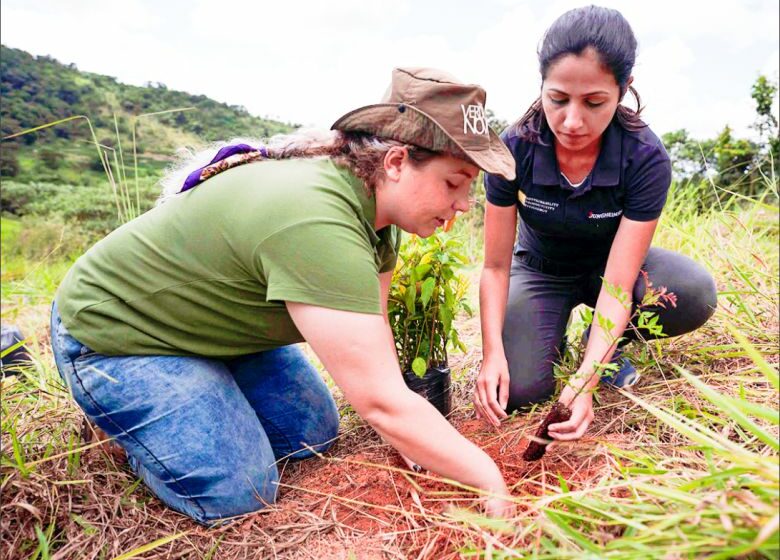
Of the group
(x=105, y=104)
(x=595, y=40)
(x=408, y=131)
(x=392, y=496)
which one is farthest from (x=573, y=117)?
(x=105, y=104)

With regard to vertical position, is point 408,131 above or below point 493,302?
above

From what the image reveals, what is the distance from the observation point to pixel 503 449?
1.96 m

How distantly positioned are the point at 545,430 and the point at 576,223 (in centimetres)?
82

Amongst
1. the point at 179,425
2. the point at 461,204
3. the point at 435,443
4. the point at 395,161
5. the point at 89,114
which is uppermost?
the point at 395,161

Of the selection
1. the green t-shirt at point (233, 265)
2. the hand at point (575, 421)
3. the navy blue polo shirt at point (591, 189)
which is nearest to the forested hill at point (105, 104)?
the navy blue polo shirt at point (591, 189)

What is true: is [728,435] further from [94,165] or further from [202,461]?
[94,165]

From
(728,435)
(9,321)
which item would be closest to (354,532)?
(728,435)

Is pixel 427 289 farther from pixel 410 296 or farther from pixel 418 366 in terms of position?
pixel 418 366

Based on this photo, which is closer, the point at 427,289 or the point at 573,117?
the point at 573,117

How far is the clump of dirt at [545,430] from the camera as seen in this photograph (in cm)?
171

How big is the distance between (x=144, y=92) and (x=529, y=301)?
68.0ft

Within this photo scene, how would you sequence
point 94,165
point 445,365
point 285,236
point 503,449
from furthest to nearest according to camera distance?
point 94,165
point 445,365
point 503,449
point 285,236

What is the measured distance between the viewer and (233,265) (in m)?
1.66

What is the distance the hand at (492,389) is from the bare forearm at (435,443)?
2.21 ft
